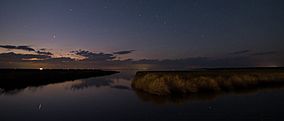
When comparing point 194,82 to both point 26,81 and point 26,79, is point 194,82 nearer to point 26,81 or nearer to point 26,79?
point 26,81

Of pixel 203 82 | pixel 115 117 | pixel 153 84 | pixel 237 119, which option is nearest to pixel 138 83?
pixel 153 84

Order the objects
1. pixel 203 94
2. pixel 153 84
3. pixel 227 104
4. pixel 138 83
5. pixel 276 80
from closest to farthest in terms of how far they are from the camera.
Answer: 1. pixel 227 104
2. pixel 203 94
3. pixel 153 84
4. pixel 138 83
5. pixel 276 80

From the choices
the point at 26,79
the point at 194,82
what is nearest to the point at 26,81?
the point at 26,79

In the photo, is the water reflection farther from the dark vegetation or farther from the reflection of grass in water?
the reflection of grass in water

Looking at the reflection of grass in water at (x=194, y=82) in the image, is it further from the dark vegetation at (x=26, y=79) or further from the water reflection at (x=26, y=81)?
the dark vegetation at (x=26, y=79)

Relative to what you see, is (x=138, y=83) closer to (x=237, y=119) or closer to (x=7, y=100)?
(x=7, y=100)

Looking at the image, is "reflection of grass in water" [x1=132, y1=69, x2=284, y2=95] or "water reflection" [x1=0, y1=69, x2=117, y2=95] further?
"water reflection" [x1=0, y1=69, x2=117, y2=95]

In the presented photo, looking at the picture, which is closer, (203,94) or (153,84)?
(203,94)

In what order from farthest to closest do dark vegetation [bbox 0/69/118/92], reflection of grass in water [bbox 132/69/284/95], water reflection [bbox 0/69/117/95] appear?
dark vegetation [bbox 0/69/118/92]
water reflection [bbox 0/69/117/95]
reflection of grass in water [bbox 132/69/284/95]

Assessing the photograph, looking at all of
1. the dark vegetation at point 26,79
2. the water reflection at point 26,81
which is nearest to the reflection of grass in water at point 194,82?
the water reflection at point 26,81

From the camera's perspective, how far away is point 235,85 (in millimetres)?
39906

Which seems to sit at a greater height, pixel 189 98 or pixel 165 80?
pixel 165 80

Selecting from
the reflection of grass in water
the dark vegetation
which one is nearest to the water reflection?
the dark vegetation

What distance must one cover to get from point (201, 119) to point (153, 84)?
16.0 m
